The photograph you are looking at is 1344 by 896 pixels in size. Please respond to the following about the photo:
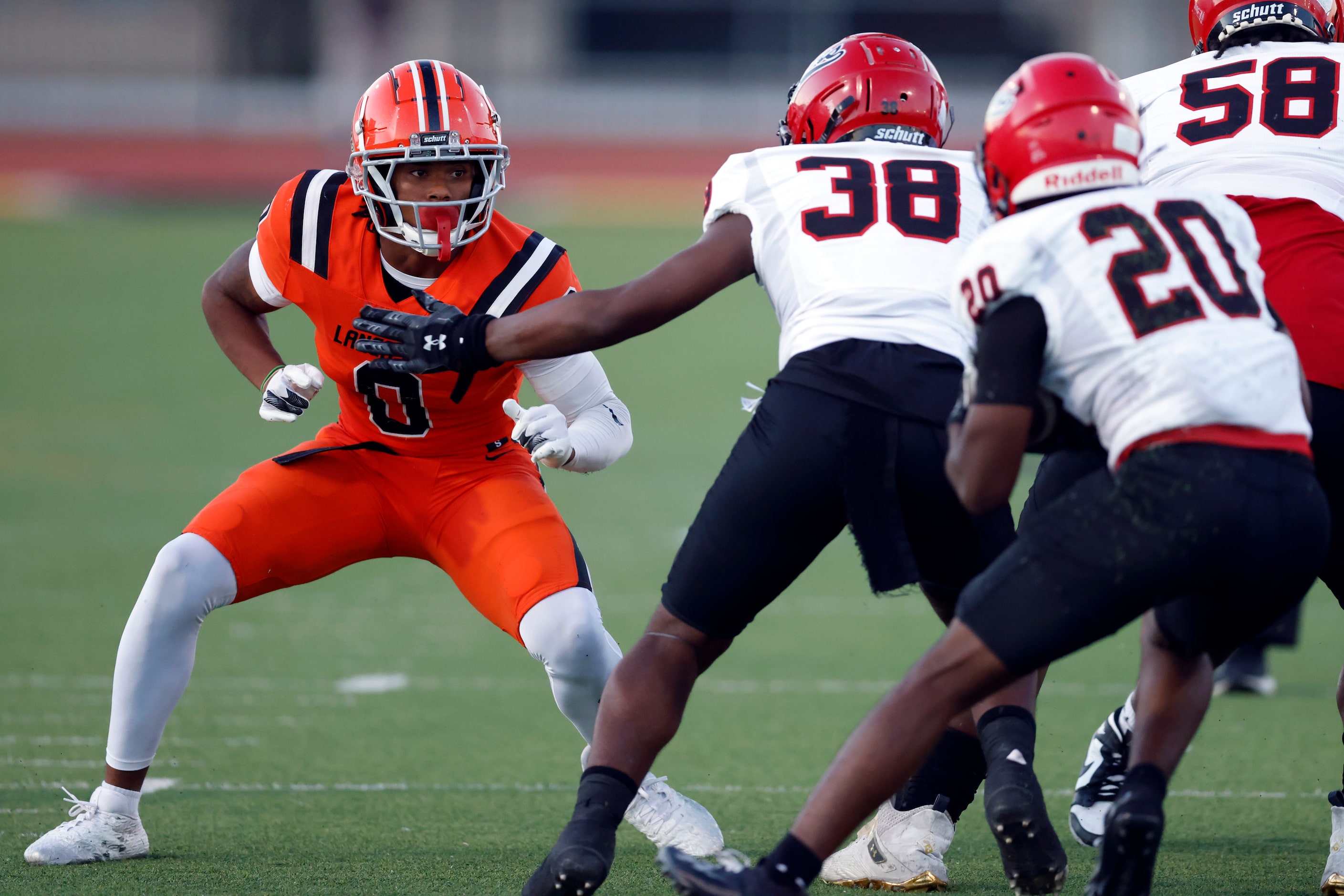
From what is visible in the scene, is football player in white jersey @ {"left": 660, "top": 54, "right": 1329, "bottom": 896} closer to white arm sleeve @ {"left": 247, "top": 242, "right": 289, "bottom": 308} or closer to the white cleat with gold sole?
the white cleat with gold sole

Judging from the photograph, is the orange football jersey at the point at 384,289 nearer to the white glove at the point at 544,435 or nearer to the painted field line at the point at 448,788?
the white glove at the point at 544,435

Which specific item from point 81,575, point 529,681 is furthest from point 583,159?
point 529,681

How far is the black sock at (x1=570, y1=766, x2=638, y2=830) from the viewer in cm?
294

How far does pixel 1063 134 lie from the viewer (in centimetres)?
261

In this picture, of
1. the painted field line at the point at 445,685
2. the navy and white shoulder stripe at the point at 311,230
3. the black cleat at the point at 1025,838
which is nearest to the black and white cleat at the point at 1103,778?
the black cleat at the point at 1025,838

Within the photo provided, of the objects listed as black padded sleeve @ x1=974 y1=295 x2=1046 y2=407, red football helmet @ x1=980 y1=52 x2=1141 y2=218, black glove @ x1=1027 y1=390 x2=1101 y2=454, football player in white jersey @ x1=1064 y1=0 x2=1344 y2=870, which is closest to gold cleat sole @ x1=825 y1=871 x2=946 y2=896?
football player in white jersey @ x1=1064 y1=0 x2=1344 y2=870

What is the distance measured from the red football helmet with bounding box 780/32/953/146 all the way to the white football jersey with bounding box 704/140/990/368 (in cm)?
19

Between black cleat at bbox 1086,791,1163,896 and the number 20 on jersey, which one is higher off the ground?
→ the number 20 on jersey

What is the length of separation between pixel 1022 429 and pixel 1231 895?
53.7 inches

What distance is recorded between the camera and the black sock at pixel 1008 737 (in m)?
2.95

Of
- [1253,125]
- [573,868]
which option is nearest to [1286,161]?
[1253,125]

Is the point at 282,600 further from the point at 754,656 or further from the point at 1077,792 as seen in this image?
the point at 1077,792

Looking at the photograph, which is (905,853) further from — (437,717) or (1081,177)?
(437,717)

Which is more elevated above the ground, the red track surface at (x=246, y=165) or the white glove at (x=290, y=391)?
the white glove at (x=290, y=391)
